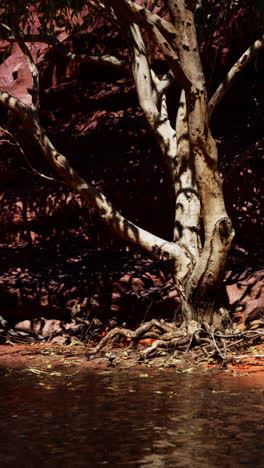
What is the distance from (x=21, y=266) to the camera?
14.3 metres

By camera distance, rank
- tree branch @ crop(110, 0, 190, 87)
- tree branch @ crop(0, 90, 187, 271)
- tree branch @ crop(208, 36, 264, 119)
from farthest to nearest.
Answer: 1. tree branch @ crop(0, 90, 187, 271)
2. tree branch @ crop(208, 36, 264, 119)
3. tree branch @ crop(110, 0, 190, 87)

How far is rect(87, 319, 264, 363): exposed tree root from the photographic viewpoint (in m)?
8.64

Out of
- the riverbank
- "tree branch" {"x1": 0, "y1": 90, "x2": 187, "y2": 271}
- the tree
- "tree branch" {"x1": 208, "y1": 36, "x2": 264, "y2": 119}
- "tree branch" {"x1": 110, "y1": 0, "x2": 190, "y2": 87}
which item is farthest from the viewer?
"tree branch" {"x1": 0, "y1": 90, "x2": 187, "y2": 271}

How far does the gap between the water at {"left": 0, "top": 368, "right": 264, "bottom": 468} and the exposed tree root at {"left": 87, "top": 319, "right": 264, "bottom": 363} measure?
112 centimetres

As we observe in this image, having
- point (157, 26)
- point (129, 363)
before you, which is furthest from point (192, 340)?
point (157, 26)

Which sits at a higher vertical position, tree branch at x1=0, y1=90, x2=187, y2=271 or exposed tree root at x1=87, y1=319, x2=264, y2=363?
tree branch at x1=0, y1=90, x2=187, y2=271

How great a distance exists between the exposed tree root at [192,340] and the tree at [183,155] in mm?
415

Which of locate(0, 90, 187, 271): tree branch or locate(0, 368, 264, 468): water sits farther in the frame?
locate(0, 90, 187, 271): tree branch

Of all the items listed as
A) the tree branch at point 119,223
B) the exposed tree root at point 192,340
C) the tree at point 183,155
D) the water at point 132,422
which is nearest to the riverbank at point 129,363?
the exposed tree root at point 192,340

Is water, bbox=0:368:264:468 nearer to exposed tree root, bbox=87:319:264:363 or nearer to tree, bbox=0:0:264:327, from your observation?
exposed tree root, bbox=87:319:264:363

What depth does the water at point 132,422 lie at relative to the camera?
430cm

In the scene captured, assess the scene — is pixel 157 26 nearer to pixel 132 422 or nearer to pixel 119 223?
pixel 119 223

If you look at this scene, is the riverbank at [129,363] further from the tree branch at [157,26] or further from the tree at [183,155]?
the tree branch at [157,26]

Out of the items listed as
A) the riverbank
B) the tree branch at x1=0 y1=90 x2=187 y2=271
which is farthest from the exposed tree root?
the tree branch at x1=0 y1=90 x2=187 y2=271
